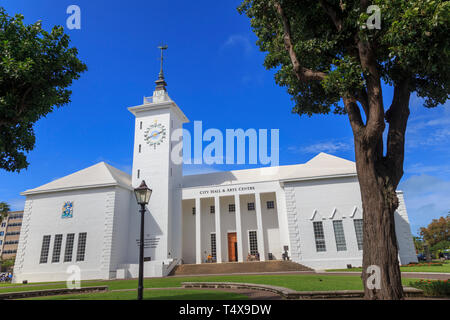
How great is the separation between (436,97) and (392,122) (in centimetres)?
314

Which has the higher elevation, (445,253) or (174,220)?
(174,220)

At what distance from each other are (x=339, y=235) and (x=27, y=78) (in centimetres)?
2448

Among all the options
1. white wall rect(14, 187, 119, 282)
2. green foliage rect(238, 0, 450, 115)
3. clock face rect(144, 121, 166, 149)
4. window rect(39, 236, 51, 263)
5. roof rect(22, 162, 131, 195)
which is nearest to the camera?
green foliage rect(238, 0, 450, 115)

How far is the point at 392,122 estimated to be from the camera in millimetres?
8477

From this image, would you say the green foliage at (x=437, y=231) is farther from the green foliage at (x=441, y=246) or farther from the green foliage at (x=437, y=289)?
the green foliage at (x=437, y=289)

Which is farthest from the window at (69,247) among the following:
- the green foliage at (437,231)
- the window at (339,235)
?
the green foliage at (437,231)

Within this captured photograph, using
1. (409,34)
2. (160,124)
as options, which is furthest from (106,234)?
(409,34)

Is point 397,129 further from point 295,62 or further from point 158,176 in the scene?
point 158,176

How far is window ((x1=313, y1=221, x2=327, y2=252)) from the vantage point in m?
24.3

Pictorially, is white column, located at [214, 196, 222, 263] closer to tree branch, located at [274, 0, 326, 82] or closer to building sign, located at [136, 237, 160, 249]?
building sign, located at [136, 237, 160, 249]

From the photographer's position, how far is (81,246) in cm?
2647

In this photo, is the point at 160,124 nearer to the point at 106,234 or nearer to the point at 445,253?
the point at 106,234

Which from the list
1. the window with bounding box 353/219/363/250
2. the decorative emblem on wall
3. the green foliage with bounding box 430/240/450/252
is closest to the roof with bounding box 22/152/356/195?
the decorative emblem on wall

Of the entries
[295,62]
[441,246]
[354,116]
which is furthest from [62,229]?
[441,246]
